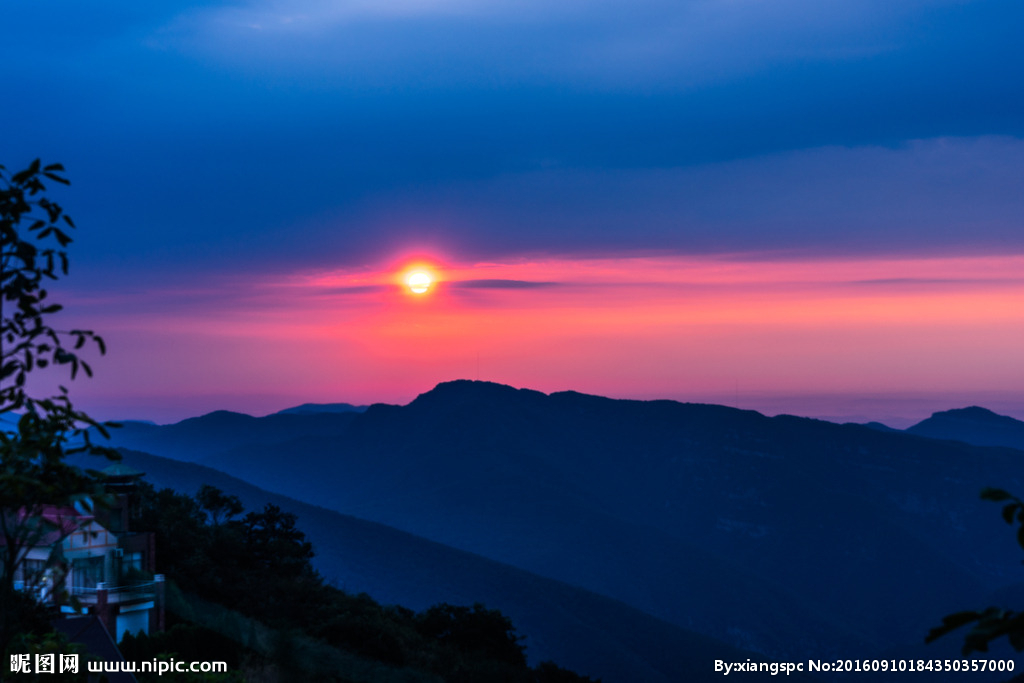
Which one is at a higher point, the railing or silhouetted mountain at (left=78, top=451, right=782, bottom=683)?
the railing

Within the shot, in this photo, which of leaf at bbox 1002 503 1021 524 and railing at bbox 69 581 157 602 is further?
railing at bbox 69 581 157 602

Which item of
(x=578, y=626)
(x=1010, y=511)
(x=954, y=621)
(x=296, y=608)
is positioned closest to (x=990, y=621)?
(x=954, y=621)

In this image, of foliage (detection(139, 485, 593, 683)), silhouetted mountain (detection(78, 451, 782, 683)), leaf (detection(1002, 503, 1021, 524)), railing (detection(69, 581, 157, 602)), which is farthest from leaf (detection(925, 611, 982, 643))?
silhouetted mountain (detection(78, 451, 782, 683))

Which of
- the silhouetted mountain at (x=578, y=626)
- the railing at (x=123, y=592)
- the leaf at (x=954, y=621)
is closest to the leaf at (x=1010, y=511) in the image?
the leaf at (x=954, y=621)

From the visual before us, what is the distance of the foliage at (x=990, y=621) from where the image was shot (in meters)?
4.38

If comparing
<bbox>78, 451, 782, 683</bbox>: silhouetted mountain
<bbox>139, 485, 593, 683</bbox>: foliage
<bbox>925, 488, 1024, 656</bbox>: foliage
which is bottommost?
<bbox>78, 451, 782, 683</bbox>: silhouetted mountain

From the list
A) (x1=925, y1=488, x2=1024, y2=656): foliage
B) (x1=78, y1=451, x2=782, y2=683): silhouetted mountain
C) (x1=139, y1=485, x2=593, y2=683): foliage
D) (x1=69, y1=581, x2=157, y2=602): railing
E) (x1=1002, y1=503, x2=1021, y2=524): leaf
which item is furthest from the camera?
(x1=78, y1=451, x2=782, y2=683): silhouetted mountain

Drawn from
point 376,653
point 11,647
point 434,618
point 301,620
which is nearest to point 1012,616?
point 11,647

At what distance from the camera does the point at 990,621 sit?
4.46m

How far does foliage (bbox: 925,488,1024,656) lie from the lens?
4.38 m

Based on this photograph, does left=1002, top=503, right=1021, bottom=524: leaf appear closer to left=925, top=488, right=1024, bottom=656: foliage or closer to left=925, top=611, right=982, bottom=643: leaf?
left=925, top=488, right=1024, bottom=656: foliage

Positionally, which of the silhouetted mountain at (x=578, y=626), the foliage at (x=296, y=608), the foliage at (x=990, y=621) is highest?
the foliage at (x=990, y=621)

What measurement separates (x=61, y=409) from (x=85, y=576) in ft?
100

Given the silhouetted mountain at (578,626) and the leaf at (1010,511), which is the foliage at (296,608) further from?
the silhouetted mountain at (578,626)
